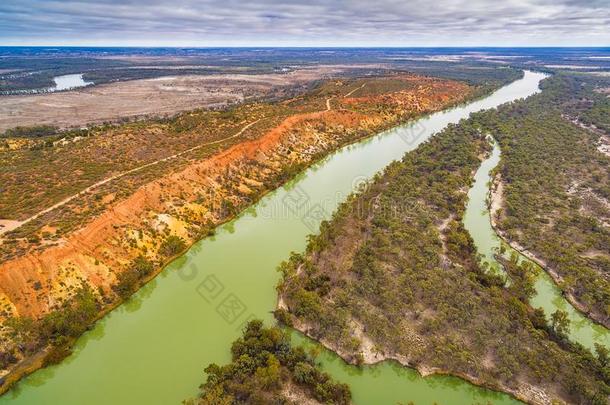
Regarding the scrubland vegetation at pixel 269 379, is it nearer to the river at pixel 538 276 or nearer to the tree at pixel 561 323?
the tree at pixel 561 323

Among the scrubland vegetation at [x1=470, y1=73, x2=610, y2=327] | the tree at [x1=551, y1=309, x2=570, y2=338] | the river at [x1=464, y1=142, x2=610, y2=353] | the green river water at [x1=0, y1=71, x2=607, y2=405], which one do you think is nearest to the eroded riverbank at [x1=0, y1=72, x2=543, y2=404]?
the green river water at [x1=0, y1=71, x2=607, y2=405]

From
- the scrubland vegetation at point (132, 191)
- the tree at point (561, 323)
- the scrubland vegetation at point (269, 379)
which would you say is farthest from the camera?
the scrubland vegetation at point (132, 191)

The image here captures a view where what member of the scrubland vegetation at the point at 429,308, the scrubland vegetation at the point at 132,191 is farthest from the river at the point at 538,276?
the scrubland vegetation at the point at 132,191

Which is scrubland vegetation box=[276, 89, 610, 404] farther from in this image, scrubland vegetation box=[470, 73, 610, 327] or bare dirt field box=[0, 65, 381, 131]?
bare dirt field box=[0, 65, 381, 131]

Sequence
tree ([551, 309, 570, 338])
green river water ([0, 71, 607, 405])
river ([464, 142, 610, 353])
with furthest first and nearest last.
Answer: river ([464, 142, 610, 353]) → tree ([551, 309, 570, 338]) → green river water ([0, 71, 607, 405])

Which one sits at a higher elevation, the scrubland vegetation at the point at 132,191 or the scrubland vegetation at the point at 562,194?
the scrubland vegetation at the point at 132,191

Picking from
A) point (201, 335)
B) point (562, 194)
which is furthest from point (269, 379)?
point (562, 194)

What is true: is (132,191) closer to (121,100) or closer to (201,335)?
(201,335)
